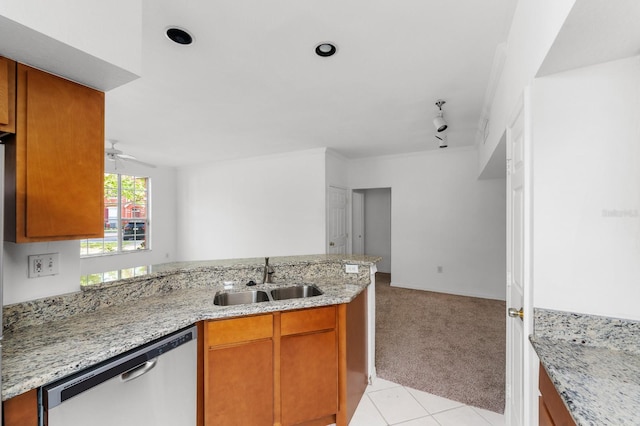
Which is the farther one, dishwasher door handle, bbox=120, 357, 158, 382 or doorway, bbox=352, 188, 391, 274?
doorway, bbox=352, 188, 391, 274

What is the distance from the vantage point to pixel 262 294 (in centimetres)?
205

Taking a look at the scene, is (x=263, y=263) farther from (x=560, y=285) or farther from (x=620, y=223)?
(x=620, y=223)

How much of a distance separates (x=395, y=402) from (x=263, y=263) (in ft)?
4.89

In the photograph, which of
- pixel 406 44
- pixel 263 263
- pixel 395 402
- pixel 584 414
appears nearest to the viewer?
pixel 584 414

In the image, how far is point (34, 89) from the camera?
3.92ft

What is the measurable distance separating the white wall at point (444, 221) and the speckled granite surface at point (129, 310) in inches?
129

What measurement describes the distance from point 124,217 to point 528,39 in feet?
23.2

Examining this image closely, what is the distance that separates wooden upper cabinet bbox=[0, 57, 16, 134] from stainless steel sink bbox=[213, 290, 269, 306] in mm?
1388

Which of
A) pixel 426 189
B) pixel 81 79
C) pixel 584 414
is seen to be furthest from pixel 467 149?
pixel 81 79

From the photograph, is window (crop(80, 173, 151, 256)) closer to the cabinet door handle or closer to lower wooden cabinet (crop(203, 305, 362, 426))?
lower wooden cabinet (crop(203, 305, 362, 426))

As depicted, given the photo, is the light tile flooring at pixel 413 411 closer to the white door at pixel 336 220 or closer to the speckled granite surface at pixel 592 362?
the speckled granite surface at pixel 592 362

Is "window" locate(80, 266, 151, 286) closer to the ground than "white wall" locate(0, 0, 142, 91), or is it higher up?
closer to the ground

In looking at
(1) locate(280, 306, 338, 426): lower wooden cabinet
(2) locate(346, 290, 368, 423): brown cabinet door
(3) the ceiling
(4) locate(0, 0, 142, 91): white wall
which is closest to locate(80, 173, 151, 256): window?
(3) the ceiling

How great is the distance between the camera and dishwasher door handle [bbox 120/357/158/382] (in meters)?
1.16
